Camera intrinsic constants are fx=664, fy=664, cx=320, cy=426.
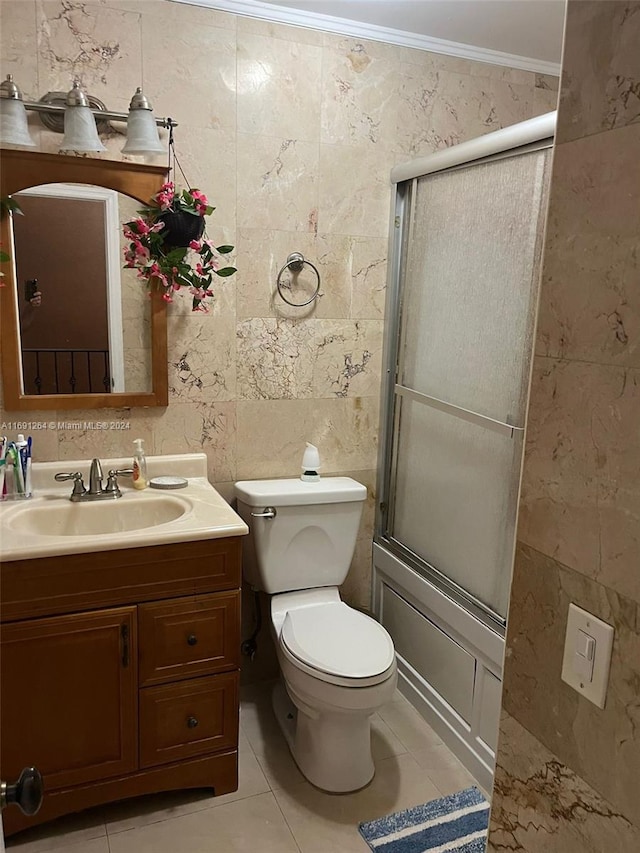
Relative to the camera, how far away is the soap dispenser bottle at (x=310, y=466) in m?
2.45

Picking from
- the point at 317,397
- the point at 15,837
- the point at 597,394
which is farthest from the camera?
the point at 317,397

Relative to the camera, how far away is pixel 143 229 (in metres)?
2.13

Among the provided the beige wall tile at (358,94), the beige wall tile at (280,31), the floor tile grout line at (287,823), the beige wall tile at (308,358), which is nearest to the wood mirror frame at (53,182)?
the beige wall tile at (308,358)

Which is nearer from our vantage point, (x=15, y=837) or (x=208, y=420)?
(x=15, y=837)

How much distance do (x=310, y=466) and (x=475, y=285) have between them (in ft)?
2.84

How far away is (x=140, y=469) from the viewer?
7.21 ft

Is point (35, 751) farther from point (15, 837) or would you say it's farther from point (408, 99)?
point (408, 99)

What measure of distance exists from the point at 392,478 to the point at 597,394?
1.93 meters

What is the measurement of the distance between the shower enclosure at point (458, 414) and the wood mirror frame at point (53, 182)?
2.91 ft

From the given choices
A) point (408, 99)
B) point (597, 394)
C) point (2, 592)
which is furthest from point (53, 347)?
point (597, 394)

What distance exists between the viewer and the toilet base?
6.72 feet

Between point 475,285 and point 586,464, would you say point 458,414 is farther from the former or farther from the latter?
point 586,464

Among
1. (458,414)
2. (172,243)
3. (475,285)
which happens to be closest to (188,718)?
(458,414)

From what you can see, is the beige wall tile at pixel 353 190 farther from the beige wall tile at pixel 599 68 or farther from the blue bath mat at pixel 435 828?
the blue bath mat at pixel 435 828
